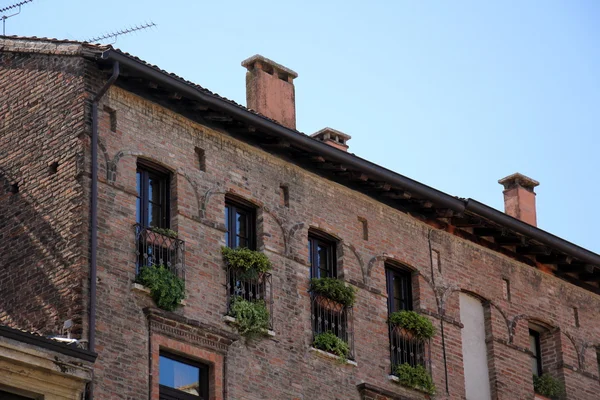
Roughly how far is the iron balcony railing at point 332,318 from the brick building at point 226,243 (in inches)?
1.6

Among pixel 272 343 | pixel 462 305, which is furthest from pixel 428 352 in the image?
pixel 272 343

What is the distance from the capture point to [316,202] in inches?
1155

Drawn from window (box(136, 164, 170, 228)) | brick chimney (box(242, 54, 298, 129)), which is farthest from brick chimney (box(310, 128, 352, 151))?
window (box(136, 164, 170, 228))

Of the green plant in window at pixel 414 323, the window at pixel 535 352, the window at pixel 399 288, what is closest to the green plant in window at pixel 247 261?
the green plant in window at pixel 414 323

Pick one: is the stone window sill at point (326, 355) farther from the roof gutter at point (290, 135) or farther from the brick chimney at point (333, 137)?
the brick chimney at point (333, 137)

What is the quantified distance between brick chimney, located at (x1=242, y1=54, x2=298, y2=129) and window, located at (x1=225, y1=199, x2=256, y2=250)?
2.80 meters

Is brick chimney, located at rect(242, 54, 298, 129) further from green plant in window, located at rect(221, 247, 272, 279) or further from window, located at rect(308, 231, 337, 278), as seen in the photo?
green plant in window, located at rect(221, 247, 272, 279)

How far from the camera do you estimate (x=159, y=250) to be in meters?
26.1

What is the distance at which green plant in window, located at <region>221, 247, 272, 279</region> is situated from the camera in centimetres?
2703

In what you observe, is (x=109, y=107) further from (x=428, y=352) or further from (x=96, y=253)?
(x=428, y=352)

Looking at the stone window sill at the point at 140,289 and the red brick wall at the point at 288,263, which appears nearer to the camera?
the stone window sill at the point at 140,289

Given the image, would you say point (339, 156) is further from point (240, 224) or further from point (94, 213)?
point (94, 213)

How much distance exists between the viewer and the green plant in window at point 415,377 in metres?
29.0

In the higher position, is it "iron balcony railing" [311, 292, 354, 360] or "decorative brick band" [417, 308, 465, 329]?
"decorative brick band" [417, 308, 465, 329]
